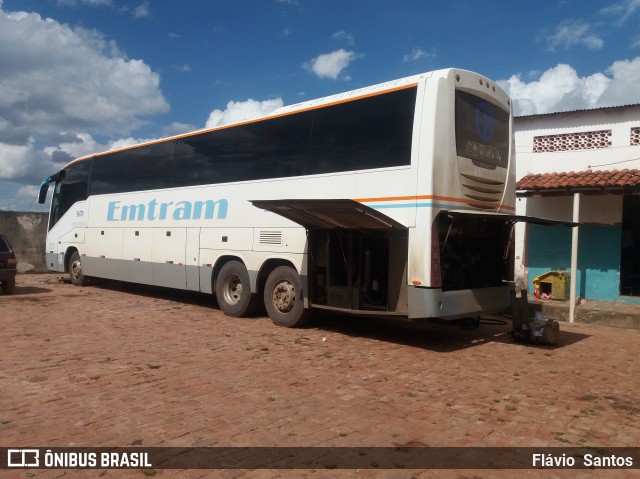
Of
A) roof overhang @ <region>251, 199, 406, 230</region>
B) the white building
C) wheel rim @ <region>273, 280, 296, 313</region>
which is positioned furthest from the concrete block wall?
the white building

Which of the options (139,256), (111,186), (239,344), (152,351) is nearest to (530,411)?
(239,344)

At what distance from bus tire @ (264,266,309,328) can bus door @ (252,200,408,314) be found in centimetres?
36

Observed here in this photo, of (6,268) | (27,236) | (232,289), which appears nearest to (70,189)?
(6,268)

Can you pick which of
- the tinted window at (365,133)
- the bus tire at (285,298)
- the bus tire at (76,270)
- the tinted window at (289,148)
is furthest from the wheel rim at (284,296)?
the bus tire at (76,270)

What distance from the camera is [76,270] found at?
15.7 m

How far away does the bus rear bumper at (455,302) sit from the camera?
7281 millimetres

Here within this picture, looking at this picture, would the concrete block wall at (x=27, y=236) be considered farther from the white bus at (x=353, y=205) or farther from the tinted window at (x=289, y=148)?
the white bus at (x=353, y=205)

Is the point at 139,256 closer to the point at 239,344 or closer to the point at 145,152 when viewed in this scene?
the point at 145,152

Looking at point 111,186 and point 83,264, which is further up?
point 111,186

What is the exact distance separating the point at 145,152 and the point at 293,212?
6468mm

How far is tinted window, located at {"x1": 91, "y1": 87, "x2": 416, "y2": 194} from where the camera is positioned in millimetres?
7773

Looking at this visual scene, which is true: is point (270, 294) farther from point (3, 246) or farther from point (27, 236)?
point (27, 236)

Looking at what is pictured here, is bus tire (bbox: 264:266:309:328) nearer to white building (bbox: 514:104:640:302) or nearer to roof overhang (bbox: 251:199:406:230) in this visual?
roof overhang (bbox: 251:199:406:230)

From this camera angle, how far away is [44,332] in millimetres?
8453
